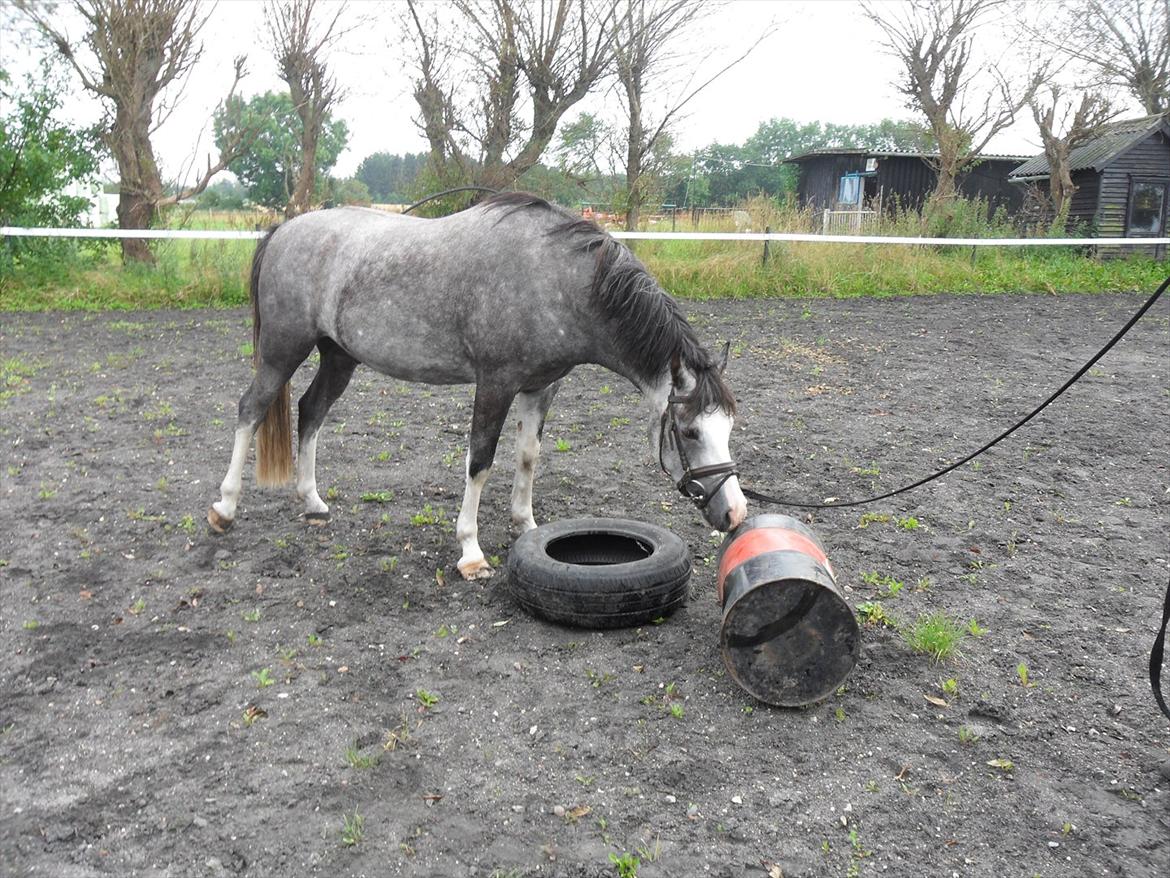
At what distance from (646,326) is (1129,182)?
22.6 meters

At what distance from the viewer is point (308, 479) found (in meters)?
5.14

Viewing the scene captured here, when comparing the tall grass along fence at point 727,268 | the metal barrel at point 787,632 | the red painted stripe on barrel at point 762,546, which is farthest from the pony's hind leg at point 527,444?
the tall grass along fence at point 727,268

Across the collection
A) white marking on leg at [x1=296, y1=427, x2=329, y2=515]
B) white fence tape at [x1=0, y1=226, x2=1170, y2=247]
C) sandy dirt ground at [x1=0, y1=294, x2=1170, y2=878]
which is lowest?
sandy dirt ground at [x1=0, y1=294, x2=1170, y2=878]

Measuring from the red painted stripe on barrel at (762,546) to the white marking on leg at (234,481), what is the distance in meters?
2.88

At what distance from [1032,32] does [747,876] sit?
24.7 m

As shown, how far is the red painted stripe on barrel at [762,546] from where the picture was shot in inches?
133

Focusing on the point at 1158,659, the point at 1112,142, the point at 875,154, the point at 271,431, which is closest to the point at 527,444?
the point at 271,431

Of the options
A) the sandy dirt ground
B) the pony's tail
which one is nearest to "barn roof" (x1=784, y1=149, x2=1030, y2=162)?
the sandy dirt ground

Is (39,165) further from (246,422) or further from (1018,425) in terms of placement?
(1018,425)

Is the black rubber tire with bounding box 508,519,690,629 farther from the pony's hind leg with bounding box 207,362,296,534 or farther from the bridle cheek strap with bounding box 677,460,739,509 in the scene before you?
the pony's hind leg with bounding box 207,362,296,534

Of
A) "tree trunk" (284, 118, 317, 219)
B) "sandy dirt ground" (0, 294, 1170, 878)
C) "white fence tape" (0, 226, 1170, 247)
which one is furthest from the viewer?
"tree trunk" (284, 118, 317, 219)

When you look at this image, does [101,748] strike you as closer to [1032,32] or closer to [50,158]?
[50,158]

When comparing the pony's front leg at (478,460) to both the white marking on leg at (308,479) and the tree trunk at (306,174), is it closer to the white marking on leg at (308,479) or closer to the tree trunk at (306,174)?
the white marking on leg at (308,479)

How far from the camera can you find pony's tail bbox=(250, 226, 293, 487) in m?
4.97
